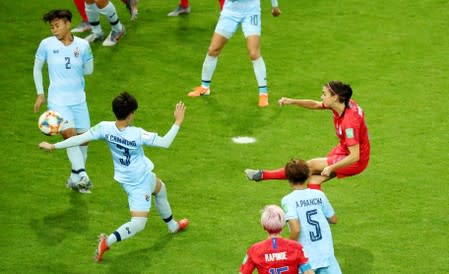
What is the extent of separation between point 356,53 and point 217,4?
3162 mm

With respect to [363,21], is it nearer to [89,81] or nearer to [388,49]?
[388,49]

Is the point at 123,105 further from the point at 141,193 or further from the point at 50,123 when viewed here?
the point at 50,123

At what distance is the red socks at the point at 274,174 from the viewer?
36.2ft

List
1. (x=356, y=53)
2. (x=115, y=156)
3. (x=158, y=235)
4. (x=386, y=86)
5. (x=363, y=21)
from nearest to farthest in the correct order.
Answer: (x=115, y=156) → (x=158, y=235) → (x=386, y=86) → (x=356, y=53) → (x=363, y=21)

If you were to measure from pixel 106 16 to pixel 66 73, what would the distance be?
4.23 metres

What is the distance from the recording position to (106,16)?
15258mm

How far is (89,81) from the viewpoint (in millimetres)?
14453

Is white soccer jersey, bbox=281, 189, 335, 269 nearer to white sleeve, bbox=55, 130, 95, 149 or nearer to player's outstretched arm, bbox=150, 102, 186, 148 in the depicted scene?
player's outstretched arm, bbox=150, 102, 186, 148

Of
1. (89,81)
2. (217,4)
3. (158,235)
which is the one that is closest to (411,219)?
(158,235)

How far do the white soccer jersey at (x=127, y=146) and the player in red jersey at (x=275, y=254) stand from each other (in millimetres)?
2159

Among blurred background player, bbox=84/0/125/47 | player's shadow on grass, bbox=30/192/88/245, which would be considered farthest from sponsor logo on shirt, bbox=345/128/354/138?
blurred background player, bbox=84/0/125/47

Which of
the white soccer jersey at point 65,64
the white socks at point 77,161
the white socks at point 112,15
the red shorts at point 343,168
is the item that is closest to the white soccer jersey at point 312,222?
the red shorts at point 343,168

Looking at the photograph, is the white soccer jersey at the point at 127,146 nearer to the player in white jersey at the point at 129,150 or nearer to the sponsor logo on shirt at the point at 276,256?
the player in white jersey at the point at 129,150

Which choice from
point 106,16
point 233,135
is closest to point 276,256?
point 233,135
